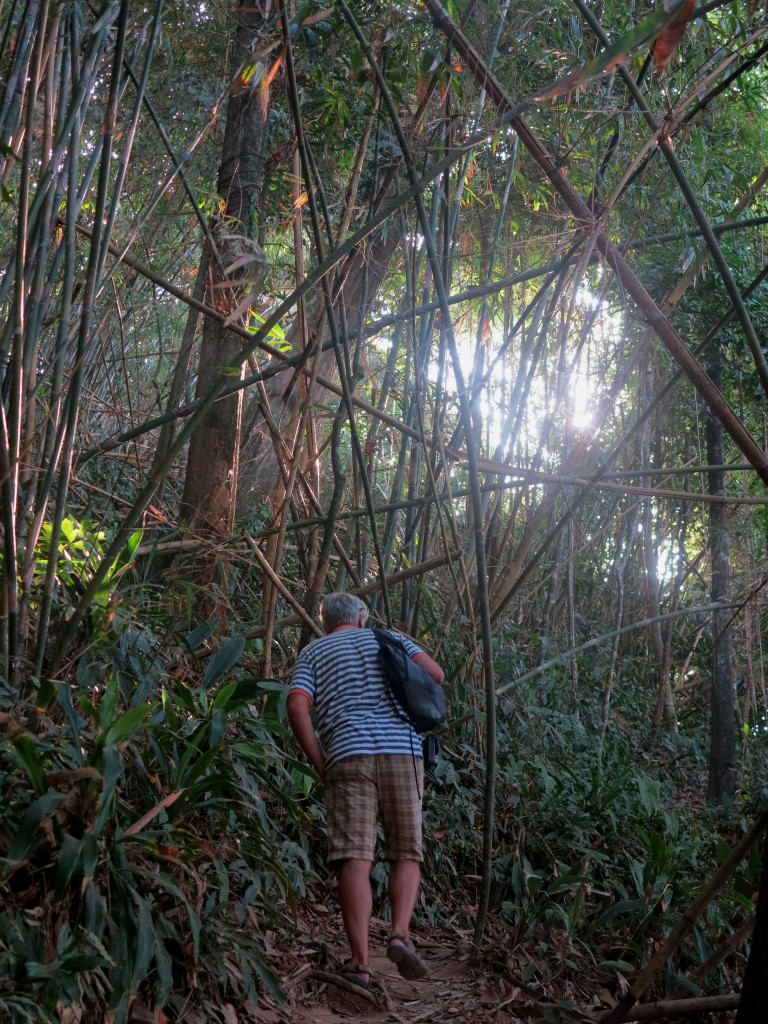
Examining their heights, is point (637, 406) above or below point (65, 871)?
above

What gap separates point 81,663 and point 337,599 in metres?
0.75

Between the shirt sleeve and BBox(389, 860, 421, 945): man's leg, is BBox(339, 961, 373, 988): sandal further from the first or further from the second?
the shirt sleeve

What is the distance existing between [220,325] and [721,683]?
152 inches

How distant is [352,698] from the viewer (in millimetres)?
2664

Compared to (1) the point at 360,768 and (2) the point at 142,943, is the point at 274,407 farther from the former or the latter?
(2) the point at 142,943

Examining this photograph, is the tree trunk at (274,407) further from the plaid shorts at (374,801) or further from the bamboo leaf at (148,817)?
the bamboo leaf at (148,817)

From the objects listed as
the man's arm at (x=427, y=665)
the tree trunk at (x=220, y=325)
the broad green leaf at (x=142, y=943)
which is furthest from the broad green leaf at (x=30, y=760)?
the tree trunk at (x=220, y=325)

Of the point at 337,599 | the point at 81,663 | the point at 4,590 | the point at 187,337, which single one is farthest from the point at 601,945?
the point at 187,337

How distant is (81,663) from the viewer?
8.92ft

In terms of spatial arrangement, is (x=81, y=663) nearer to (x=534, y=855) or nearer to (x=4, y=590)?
(x=4, y=590)

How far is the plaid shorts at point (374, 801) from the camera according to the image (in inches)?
101

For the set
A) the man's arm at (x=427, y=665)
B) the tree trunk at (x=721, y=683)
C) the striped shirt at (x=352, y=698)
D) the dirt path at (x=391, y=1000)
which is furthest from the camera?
the tree trunk at (x=721, y=683)

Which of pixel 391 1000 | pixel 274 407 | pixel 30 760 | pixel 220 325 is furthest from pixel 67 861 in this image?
pixel 274 407

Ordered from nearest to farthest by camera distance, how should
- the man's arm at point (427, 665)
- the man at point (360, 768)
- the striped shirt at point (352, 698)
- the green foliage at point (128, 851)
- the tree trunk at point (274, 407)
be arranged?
1. the green foliage at point (128, 851)
2. the man at point (360, 768)
3. the striped shirt at point (352, 698)
4. the man's arm at point (427, 665)
5. the tree trunk at point (274, 407)
